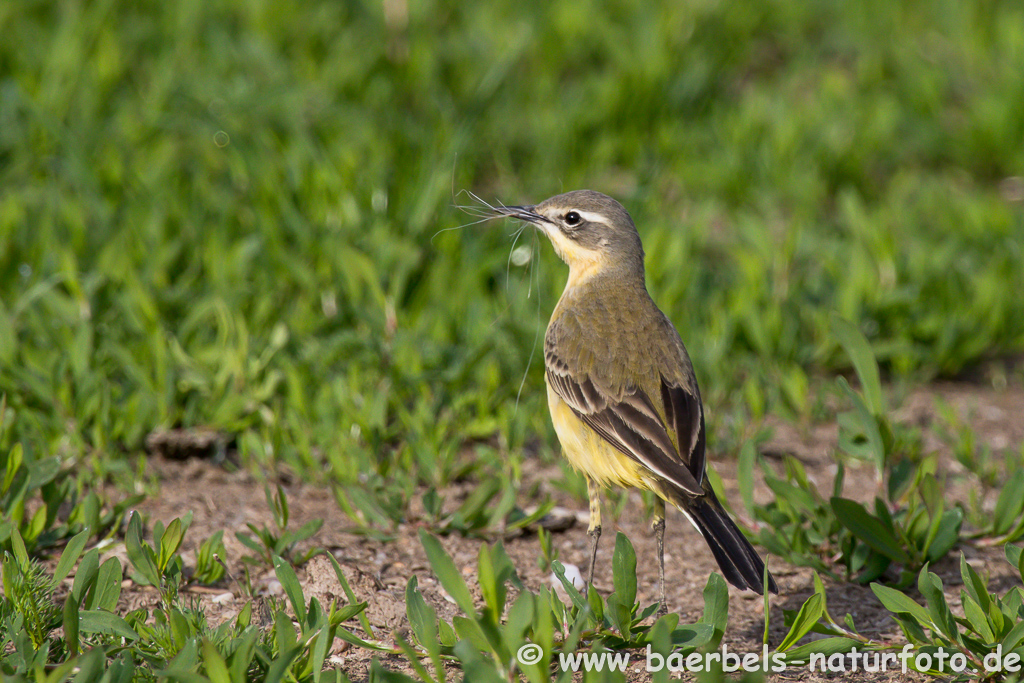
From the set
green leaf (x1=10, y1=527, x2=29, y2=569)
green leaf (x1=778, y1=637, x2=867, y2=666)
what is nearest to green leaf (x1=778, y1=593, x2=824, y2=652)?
green leaf (x1=778, y1=637, x2=867, y2=666)

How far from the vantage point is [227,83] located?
7730 millimetres

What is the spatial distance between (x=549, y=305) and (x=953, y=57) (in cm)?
500

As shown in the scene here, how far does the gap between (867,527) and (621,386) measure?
3.84 feet

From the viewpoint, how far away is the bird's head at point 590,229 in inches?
190

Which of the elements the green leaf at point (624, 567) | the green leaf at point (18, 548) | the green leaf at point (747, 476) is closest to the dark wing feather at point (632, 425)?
the green leaf at point (624, 567)

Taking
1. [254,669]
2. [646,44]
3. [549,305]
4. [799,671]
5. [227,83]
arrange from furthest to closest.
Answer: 1. [646,44]
2. [227,83]
3. [549,305]
4. [799,671]
5. [254,669]

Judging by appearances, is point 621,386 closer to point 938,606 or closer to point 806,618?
point 806,618

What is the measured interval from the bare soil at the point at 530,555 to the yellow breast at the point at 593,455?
515 millimetres

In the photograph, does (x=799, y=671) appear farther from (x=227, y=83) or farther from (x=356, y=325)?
(x=227, y=83)

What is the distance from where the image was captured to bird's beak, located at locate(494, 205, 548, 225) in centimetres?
486

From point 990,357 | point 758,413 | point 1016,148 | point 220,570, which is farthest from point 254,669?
point 1016,148

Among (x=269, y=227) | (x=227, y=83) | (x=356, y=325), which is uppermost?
(x=227, y=83)

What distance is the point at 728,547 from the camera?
3.76m

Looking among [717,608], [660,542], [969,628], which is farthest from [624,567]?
[969,628]
